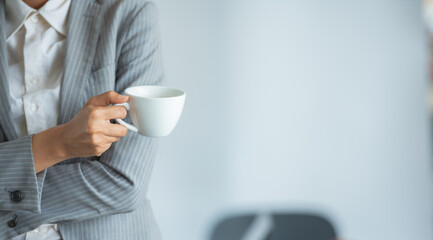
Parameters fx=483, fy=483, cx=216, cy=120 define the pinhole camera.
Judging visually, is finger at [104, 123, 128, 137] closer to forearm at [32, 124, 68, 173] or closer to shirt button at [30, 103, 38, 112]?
forearm at [32, 124, 68, 173]

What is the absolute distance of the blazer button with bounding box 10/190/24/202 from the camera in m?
0.83

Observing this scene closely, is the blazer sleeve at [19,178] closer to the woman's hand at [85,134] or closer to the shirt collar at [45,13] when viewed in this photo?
the woman's hand at [85,134]

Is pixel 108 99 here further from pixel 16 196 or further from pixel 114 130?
pixel 16 196

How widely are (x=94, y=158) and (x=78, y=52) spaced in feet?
0.67

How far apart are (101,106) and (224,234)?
42.5 inches

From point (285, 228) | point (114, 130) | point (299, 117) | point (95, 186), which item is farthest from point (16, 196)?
point (299, 117)

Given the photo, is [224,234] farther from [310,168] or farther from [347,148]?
[347,148]

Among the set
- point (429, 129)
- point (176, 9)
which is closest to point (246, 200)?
point (176, 9)

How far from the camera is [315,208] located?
6.36ft

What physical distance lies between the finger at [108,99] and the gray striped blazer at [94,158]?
13 centimetres

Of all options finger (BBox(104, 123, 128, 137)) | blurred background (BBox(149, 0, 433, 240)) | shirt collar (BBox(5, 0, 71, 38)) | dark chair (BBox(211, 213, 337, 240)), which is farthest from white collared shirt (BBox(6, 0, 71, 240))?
dark chair (BBox(211, 213, 337, 240))

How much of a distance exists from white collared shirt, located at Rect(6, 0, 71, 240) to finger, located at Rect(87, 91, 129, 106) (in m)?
0.18

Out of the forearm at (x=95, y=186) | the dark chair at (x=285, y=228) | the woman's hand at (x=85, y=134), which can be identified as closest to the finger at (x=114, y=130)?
the woman's hand at (x=85, y=134)

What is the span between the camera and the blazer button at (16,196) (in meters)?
0.83
